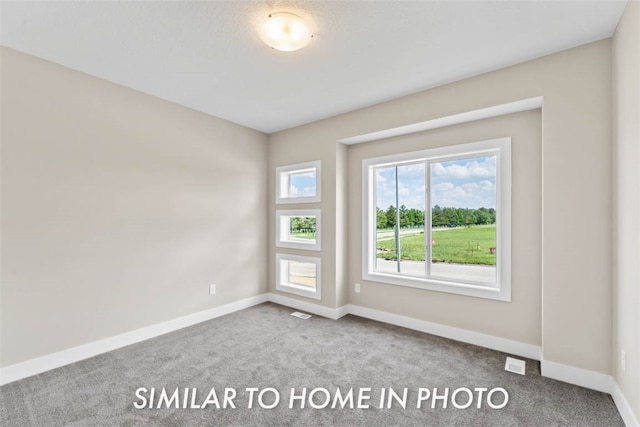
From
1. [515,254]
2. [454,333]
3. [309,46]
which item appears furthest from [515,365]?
[309,46]

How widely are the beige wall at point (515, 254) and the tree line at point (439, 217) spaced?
0.31 meters

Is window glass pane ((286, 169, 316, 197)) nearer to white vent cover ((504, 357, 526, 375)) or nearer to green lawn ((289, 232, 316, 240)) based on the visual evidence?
green lawn ((289, 232, 316, 240))

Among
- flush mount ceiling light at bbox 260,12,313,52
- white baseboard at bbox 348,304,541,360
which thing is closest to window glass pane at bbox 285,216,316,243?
white baseboard at bbox 348,304,541,360

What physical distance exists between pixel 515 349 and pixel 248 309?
317 cm

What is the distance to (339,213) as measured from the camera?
3.88 metres

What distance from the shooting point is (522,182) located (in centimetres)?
276

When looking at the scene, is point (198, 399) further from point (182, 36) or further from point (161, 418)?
point (182, 36)

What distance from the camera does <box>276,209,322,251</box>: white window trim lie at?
3996mm

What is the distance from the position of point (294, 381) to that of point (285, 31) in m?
2.60

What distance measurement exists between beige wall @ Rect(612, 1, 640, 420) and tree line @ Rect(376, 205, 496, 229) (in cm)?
107

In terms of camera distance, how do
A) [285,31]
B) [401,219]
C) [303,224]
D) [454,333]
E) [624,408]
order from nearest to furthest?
[624,408]
[285,31]
[454,333]
[401,219]
[303,224]

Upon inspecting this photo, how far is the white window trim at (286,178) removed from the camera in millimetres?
4004

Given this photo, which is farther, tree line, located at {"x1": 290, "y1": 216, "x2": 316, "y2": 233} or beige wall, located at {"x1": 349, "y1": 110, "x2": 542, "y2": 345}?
tree line, located at {"x1": 290, "y1": 216, "x2": 316, "y2": 233}

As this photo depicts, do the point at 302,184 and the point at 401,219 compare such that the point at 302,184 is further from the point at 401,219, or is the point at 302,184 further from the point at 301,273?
the point at 401,219
